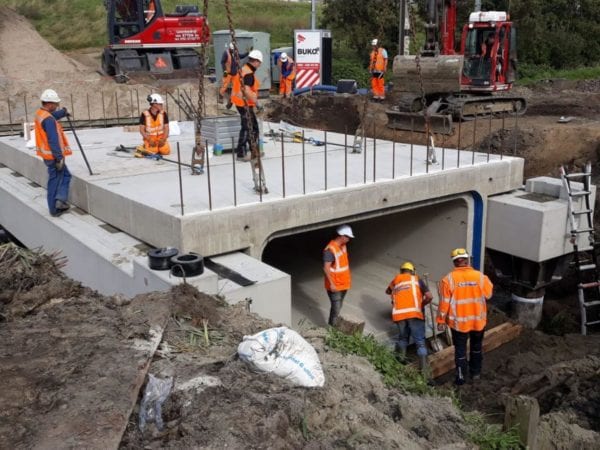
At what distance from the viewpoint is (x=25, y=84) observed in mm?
20469

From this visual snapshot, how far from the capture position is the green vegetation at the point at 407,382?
16.3ft

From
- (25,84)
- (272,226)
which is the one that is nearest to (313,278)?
(272,226)

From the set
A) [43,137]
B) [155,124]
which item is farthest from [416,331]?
[43,137]

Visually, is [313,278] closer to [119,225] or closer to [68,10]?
[119,225]

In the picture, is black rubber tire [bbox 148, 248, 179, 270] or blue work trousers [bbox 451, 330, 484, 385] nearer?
black rubber tire [bbox 148, 248, 179, 270]

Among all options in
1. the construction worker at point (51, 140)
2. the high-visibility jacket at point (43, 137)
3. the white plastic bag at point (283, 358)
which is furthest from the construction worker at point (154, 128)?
the white plastic bag at point (283, 358)

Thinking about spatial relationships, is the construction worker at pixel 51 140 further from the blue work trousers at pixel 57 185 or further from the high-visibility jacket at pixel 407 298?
the high-visibility jacket at pixel 407 298

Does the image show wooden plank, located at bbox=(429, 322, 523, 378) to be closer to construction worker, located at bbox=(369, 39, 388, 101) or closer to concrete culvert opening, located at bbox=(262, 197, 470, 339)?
concrete culvert opening, located at bbox=(262, 197, 470, 339)

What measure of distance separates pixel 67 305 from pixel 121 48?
17.3m

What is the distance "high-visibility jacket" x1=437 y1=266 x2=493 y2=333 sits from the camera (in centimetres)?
814

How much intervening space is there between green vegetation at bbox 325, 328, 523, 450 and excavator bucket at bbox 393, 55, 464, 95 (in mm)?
12908

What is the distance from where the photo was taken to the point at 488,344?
10.2 m

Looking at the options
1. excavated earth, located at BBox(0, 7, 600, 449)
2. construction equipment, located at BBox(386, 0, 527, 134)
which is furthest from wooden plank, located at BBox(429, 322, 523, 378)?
construction equipment, located at BBox(386, 0, 527, 134)

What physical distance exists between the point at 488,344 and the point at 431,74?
996cm
